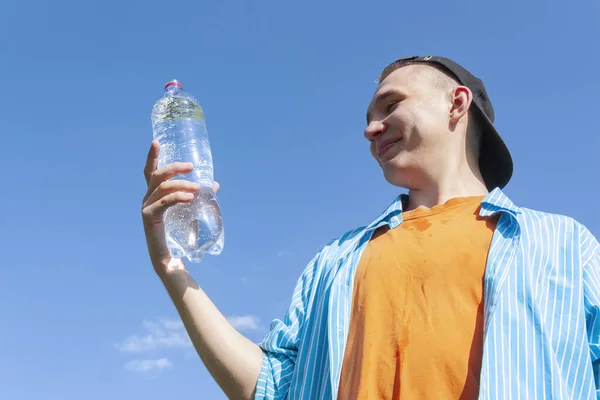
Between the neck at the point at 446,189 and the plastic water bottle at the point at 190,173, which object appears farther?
the plastic water bottle at the point at 190,173

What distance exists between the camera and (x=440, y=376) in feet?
8.11

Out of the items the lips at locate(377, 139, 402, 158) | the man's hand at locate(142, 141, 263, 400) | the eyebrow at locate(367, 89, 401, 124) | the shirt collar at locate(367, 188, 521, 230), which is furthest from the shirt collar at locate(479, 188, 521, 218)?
the man's hand at locate(142, 141, 263, 400)

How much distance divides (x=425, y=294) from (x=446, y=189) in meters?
0.90

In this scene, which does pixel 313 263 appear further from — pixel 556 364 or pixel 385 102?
pixel 556 364

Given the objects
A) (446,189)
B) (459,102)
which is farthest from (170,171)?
(459,102)

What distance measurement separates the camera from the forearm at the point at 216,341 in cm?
305

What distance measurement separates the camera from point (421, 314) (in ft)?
8.77

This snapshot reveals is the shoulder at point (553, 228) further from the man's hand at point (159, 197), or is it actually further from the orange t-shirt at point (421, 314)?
the man's hand at point (159, 197)

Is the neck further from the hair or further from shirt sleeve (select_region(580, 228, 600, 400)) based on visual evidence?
shirt sleeve (select_region(580, 228, 600, 400))

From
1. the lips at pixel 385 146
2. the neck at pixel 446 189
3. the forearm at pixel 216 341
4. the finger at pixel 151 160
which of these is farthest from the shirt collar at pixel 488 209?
the finger at pixel 151 160

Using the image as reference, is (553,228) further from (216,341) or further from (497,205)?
(216,341)

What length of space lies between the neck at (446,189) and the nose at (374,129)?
38 cm

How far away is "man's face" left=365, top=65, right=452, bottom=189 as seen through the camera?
3492mm

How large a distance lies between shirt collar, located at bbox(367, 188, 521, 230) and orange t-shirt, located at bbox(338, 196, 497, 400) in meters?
0.06
